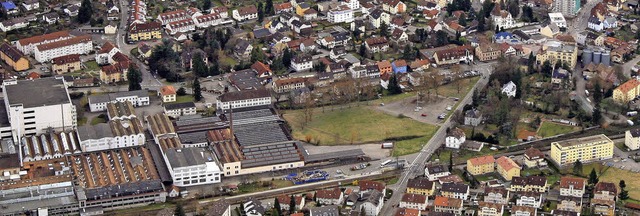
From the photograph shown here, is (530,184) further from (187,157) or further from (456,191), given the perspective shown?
(187,157)

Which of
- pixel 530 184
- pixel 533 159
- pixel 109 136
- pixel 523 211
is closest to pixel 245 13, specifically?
pixel 109 136

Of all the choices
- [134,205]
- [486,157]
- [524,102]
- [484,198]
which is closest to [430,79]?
[524,102]

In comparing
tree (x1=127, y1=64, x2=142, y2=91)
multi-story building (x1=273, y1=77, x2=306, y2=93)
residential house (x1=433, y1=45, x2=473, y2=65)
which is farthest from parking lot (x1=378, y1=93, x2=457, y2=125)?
tree (x1=127, y1=64, x2=142, y2=91)

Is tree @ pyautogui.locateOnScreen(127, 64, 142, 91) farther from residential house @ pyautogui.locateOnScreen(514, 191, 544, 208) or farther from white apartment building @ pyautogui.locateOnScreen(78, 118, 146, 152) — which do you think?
residential house @ pyautogui.locateOnScreen(514, 191, 544, 208)

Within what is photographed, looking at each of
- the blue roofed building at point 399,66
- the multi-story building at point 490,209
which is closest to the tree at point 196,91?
the blue roofed building at point 399,66

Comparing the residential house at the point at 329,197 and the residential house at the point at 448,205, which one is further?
the residential house at the point at 329,197

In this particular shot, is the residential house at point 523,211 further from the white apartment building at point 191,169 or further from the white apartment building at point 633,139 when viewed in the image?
the white apartment building at point 191,169
